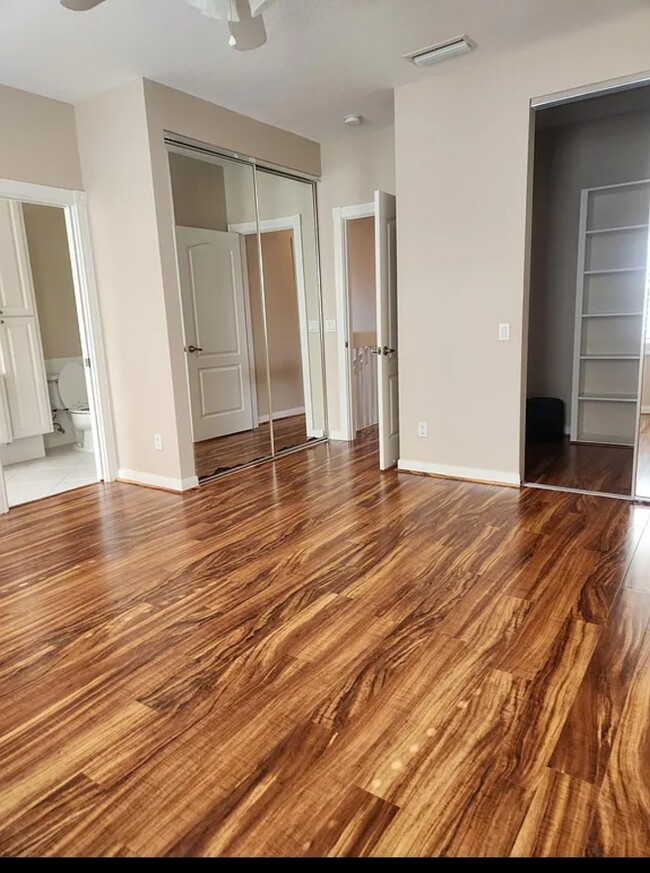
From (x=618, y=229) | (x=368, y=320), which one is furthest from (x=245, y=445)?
(x=618, y=229)

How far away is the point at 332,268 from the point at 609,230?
94.1 inches

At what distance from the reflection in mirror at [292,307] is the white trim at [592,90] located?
2249mm

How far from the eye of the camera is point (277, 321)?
514cm

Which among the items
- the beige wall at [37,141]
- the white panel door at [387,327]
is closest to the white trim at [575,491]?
the white panel door at [387,327]

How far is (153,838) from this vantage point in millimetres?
1337

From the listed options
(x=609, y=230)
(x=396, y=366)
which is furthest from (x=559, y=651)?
(x=609, y=230)

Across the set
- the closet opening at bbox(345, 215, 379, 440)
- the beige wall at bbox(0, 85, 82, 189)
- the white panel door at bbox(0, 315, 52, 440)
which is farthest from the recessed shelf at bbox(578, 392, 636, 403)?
the white panel door at bbox(0, 315, 52, 440)

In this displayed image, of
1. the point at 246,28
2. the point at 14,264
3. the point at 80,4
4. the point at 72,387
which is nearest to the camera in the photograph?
the point at 80,4

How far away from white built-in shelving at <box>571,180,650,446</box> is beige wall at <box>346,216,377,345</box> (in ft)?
6.76

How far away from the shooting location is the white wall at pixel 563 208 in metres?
4.68

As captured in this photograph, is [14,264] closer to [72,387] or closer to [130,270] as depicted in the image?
[72,387]

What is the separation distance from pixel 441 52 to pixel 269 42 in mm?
1040

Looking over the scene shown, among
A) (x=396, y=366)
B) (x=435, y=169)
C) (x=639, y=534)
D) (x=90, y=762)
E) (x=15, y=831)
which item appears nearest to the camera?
(x=15, y=831)

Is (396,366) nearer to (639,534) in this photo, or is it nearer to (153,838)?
(639,534)
